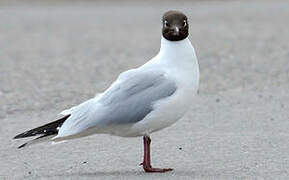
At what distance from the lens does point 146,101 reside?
521 cm

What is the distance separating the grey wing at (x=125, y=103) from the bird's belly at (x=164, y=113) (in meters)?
0.03

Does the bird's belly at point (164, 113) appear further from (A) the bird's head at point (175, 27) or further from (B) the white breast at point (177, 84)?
(A) the bird's head at point (175, 27)

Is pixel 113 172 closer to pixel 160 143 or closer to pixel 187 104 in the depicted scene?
pixel 187 104

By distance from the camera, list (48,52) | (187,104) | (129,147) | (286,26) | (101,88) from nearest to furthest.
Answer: (187,104), (129,147), (101,88), (48,52), (286,26)

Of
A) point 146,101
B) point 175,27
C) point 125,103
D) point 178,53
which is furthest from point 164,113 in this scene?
point 175,27

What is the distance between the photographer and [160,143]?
6543mm

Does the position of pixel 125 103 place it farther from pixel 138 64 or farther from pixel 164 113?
pixel 138 64

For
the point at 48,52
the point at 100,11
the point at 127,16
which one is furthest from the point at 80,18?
the point at 48,52

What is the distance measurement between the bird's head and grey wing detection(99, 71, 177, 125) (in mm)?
281

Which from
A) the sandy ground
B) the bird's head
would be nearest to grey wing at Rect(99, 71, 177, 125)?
the bird's head

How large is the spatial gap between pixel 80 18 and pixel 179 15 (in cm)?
2012

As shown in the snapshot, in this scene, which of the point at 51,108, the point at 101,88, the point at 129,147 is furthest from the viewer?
the point at 101,88

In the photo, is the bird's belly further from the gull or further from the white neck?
the white neck

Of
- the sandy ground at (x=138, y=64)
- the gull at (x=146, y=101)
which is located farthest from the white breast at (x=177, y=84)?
the sandy ground at (x=138, y=64)
